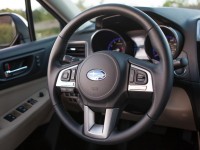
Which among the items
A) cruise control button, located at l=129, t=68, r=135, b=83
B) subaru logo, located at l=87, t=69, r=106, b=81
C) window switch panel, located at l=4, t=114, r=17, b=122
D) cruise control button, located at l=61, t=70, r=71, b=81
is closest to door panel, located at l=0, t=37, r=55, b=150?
window switch panel, located at l=4, t=114, r=17, b=122

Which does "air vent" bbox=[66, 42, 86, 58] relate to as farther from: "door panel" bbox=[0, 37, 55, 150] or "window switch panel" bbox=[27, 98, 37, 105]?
"window switch panel" bbox=[27, 98, 37, 105]

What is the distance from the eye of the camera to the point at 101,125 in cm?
127

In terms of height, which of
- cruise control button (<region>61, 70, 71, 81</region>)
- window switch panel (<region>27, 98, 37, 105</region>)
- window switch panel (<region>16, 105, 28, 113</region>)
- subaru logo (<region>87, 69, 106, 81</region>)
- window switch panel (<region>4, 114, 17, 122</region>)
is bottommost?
window switch panel (<region>4, 114, 17, 122</region>)

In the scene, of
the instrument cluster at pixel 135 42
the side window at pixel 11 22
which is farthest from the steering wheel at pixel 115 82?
the side window at pixel 11 22

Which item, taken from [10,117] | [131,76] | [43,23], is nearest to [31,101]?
[10,117]

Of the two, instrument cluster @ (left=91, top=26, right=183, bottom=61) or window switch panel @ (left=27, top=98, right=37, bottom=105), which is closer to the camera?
instrument cluster @ (left=91, top=26, right=183, bottom=61)

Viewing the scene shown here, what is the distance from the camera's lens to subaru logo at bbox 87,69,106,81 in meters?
1.27

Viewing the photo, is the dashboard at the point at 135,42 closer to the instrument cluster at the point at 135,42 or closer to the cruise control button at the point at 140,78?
the instrument cluster at the point at 135,42

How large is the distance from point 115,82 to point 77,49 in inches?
26.1

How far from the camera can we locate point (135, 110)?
1.48m

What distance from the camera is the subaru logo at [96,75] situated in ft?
4.18

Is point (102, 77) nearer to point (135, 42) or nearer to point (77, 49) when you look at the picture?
point (135, 42)

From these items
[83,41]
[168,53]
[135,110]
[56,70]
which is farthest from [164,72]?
[83,41]

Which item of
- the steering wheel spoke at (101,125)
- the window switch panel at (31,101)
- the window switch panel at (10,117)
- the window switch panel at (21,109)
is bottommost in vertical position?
the window switch panel at (10,117)
